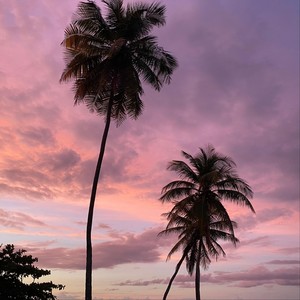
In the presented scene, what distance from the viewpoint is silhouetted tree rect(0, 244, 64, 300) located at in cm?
3055

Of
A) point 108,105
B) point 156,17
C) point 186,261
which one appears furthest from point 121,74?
point 186,261

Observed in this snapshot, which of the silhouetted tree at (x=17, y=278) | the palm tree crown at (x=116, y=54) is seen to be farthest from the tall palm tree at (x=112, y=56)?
the silhouetted tree at (x=17, y=278)

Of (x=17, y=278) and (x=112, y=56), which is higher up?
(x=112, y=56)

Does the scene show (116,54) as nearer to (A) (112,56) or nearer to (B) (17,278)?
(A) (112,56)

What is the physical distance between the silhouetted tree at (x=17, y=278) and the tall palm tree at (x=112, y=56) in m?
11.7

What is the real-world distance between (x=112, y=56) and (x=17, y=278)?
1761 centimetres

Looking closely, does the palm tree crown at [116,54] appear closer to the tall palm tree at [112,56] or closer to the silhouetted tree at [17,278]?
the tall palm tree at [112,56]

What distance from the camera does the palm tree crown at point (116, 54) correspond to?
24.6 meters

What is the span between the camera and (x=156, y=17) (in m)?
25.5

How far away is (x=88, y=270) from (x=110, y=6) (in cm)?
1461

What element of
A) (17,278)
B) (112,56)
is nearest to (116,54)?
(112,56)

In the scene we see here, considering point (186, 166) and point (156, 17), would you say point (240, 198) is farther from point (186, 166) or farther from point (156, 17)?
point (156, 17)

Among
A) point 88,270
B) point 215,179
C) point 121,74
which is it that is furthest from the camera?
point 215,179

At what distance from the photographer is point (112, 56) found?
23938mm
